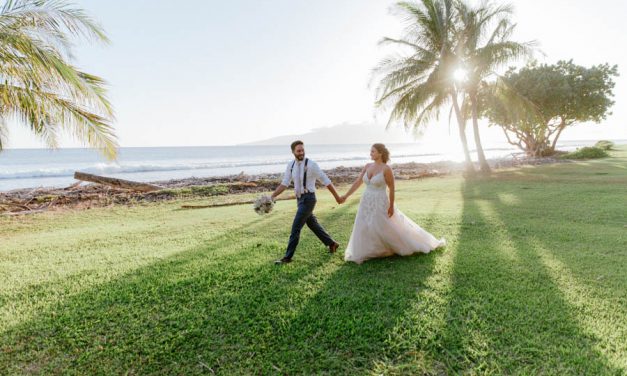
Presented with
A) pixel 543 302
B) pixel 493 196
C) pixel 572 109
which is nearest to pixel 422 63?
pixel 493 196

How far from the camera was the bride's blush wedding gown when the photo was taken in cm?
536

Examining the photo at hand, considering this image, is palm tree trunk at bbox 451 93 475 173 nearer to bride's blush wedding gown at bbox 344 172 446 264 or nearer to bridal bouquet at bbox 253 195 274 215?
bride's blush wedding gown at bbox 344 172 446 264

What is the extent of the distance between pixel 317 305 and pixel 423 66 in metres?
16.5

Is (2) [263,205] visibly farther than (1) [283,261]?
Yes

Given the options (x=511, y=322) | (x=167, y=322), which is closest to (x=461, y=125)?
(x=511, y=322)

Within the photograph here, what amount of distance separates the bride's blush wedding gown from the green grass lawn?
0.81 ft

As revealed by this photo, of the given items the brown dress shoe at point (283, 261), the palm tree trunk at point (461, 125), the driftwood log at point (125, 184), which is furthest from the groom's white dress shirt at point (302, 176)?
the palm tree trunk at point (461, 125)

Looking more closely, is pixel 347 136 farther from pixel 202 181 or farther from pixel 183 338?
pixel 183 338

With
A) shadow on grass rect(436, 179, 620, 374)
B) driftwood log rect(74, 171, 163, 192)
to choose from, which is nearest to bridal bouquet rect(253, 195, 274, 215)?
shadow on grass rect(436, 179, 620, 374)

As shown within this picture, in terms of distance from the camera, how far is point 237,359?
3043 millimetres

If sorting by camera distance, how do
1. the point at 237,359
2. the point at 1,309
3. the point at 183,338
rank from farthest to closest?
the point at 1,309 → the point at 183,338 → the point at 237,359

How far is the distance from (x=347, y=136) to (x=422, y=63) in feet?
496

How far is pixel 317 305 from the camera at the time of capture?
12.9ft

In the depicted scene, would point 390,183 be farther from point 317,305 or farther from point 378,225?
point 317,305
